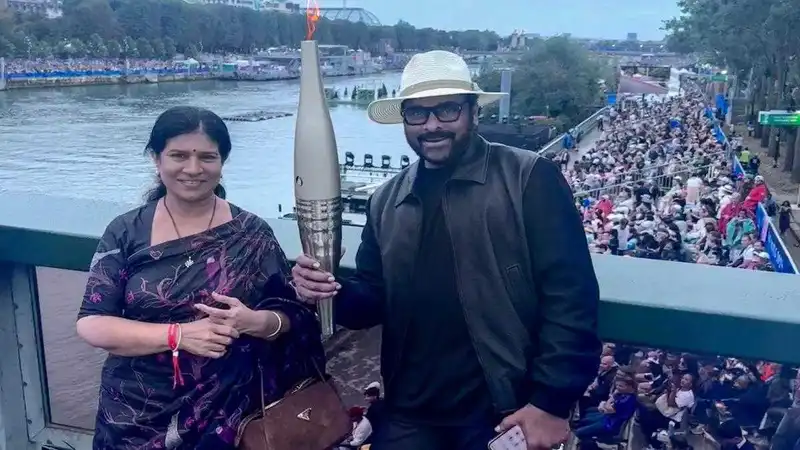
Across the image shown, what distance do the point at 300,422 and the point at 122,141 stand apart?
34968 mm

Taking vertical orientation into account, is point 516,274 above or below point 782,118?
above

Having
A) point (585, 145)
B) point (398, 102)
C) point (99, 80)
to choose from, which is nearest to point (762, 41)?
point (585, 145)

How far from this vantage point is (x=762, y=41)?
21281 millimetres

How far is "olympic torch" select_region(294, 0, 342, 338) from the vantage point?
1.45 metres

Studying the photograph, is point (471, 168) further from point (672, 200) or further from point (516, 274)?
point (672, 200)

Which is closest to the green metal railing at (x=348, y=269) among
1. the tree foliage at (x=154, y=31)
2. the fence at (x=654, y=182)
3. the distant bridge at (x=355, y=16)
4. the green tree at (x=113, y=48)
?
the fence at (x=654, y=182)

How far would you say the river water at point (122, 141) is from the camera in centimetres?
2614

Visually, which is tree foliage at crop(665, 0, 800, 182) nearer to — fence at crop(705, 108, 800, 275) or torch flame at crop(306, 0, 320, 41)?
fence at crop(705, 108, 800, 275)

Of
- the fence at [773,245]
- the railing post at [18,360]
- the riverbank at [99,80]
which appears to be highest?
the railing post at [18,360]

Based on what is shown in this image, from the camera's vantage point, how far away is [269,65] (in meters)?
80.6

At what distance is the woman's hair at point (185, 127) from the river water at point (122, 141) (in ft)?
56.9

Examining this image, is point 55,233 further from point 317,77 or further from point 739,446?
point 739,446

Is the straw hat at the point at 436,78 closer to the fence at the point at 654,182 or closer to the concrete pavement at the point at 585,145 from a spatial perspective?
the fence at the point at 654,182

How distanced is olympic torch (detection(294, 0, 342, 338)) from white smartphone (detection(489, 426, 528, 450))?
40cm
